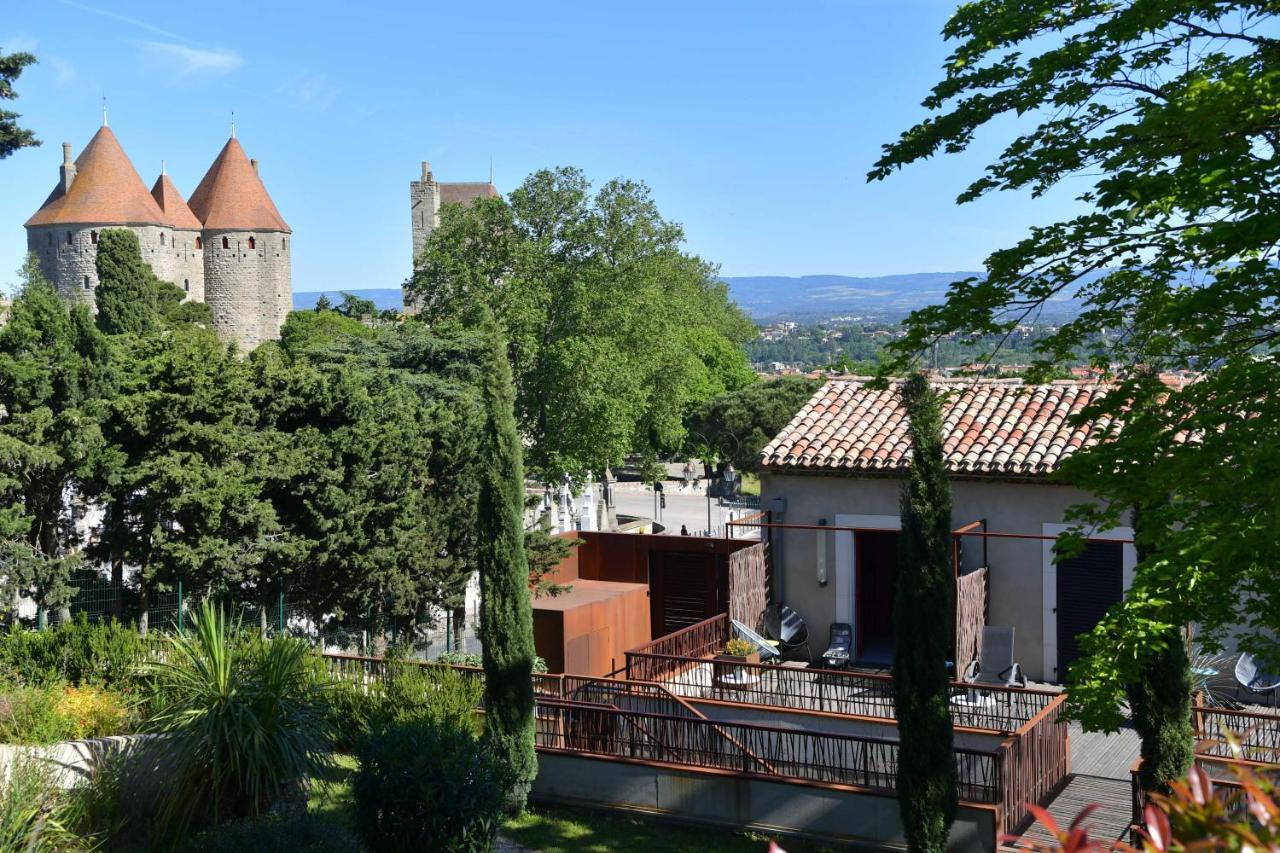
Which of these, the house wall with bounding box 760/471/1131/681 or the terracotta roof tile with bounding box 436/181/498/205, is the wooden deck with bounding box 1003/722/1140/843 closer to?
the house wall with bounding box 760/471/1131/681

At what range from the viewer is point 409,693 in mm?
13586

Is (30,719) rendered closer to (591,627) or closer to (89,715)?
(89,715)

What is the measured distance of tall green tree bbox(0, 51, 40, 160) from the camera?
64.0ft

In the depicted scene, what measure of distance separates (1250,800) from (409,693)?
1199cm

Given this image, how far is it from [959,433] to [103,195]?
264 ft

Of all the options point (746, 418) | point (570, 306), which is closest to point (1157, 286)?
point (570, 306)

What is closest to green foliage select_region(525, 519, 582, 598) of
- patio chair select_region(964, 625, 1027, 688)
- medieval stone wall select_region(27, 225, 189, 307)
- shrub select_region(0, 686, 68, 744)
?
patio chair select_region(964, 625, 1027, 688)

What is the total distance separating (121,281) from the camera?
69.2 m

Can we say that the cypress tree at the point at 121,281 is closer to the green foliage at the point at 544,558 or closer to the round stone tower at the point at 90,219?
the round stone tower at the point at 90,219

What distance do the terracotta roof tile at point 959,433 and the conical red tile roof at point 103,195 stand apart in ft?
249

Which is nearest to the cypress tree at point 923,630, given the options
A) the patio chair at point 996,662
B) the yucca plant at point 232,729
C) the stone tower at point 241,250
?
the patio chair at point 996,662

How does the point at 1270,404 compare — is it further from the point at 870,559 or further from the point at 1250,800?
the point at 870,559

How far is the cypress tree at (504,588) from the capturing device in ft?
41.9

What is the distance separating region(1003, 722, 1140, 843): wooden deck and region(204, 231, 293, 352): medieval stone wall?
266ft
